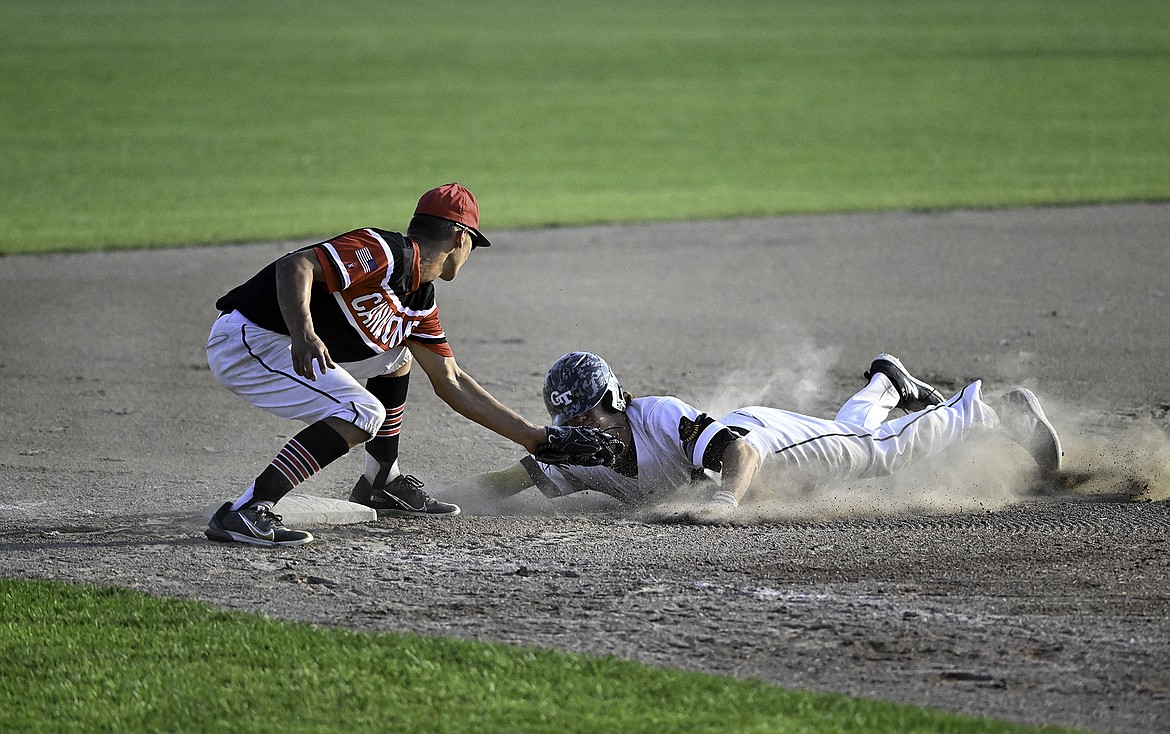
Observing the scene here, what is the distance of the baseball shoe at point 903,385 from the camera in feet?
23.5

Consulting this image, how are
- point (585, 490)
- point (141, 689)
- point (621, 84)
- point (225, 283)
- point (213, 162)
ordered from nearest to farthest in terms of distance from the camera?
point (141, 689) < point (585, 490) < point (225, 283) < point (213, 162) < point (621, 84)

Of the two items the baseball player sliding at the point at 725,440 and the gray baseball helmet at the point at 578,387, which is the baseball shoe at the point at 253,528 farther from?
the gray baseball helmet at the point at 578,387

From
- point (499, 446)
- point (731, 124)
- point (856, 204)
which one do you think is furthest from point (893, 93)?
point (499, 446)

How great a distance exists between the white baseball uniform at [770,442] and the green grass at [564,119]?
9.24 metres

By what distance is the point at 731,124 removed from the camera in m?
25.5

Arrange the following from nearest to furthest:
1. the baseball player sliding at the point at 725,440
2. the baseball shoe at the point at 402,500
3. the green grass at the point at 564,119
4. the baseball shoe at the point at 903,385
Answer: the baseball player sliding at the point at 725,440, the baseball shoe at the point at 402,500, the baseball shoe at the point at 903,385, the green grass at the point at 564,119

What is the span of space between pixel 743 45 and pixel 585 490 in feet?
109

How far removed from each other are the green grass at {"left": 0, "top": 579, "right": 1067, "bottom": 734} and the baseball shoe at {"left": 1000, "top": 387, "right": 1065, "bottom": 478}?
305cm

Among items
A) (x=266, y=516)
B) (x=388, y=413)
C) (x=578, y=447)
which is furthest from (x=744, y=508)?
(x=266, y=516)

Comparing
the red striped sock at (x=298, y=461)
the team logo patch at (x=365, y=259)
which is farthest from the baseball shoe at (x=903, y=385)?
the red striped sock at (x=298, y=461)

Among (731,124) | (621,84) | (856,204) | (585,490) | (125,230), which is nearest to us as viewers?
(585,490)

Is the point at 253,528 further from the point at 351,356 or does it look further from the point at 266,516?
the point at 351,356

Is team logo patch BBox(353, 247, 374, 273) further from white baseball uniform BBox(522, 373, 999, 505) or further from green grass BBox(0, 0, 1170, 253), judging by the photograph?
green grass BBox(0, 0, 1170, 253)

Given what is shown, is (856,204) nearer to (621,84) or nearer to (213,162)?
(213,162)
